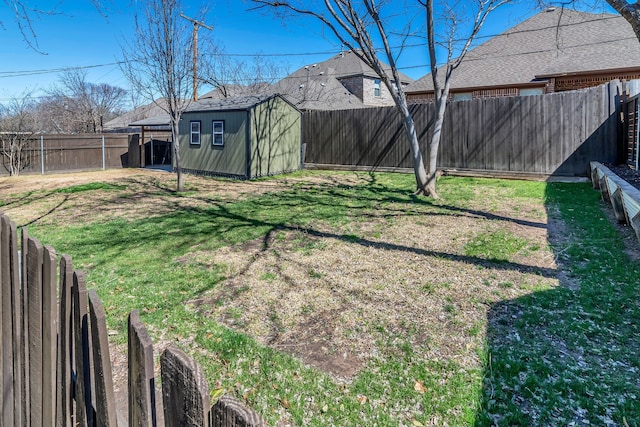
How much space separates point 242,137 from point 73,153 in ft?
24.8

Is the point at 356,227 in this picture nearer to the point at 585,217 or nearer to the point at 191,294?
the point at 191,294

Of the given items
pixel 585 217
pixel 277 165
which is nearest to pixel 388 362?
pixel 585 217

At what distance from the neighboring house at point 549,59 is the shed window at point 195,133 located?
10.5m

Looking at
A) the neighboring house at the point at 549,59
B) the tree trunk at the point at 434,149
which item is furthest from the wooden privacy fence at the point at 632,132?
the neighboring house at the point at 549,59

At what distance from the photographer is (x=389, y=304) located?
10.8ft

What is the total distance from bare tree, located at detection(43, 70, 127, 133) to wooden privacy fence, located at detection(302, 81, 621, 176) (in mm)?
22915

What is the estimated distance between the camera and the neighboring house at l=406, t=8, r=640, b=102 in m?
14.7

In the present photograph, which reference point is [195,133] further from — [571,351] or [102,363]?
[102,363]

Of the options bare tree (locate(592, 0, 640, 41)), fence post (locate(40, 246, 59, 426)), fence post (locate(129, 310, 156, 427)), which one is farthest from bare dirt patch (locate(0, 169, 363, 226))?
bare tree (locate(592, 0, 640, 41))

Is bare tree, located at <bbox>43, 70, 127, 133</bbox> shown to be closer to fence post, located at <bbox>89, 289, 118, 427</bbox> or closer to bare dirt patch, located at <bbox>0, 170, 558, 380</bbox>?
bare dirt patch, located at <bbox>0, 170, 558, 380</bbox>

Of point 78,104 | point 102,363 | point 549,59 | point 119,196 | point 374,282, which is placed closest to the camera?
point 102,363

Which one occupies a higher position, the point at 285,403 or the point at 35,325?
the point at 35,325

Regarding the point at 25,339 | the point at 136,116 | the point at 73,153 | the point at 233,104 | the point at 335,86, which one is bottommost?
the point at 25,339

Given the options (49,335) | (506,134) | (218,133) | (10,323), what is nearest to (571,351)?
(49,335)
